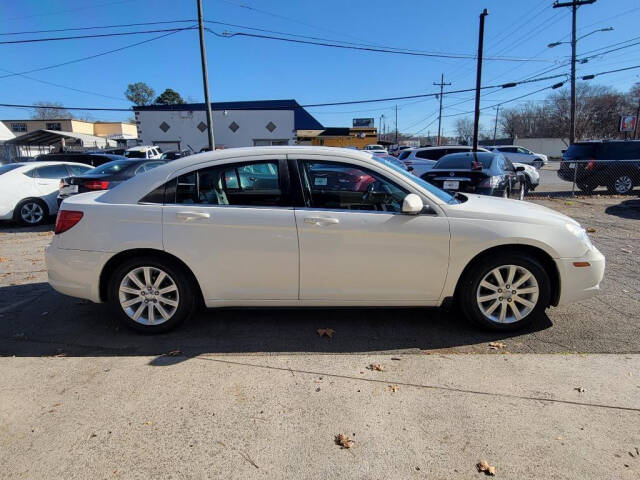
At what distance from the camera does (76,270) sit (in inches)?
138

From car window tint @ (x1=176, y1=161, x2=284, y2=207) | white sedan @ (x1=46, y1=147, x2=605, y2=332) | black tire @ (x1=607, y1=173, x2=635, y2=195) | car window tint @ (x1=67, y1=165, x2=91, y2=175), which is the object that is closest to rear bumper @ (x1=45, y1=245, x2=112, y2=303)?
white sedan @ (x1=46, y1=147, x2=605, y2=332)

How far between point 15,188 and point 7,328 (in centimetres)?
646

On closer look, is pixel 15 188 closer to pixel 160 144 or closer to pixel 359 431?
pixel 359 431

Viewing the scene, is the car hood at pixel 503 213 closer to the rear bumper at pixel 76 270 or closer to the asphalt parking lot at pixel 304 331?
the asphalt parking lot at pixel 304 331

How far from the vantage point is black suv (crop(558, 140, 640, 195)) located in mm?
13039

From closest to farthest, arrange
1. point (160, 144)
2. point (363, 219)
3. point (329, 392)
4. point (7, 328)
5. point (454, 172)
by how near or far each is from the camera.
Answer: point (329, 392) < point (363, 219) < point (7, 328) < point (454, 172) < point (160, 144)

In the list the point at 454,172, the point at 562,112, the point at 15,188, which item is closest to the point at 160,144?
the point at 15,188

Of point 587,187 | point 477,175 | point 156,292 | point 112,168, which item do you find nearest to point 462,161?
point 477,175

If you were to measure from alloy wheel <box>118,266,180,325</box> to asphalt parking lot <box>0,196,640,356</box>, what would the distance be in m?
0.20

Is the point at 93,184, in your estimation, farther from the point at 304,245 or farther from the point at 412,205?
the point at 412,205

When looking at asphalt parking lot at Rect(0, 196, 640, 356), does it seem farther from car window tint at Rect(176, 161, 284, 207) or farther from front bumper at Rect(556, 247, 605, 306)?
car window tint at Rect(176, 161, 284, 207)

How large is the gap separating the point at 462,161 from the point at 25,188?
9.97m

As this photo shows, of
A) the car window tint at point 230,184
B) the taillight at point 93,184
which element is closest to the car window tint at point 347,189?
the car window tint at point 230,184

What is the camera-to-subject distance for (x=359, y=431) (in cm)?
239
